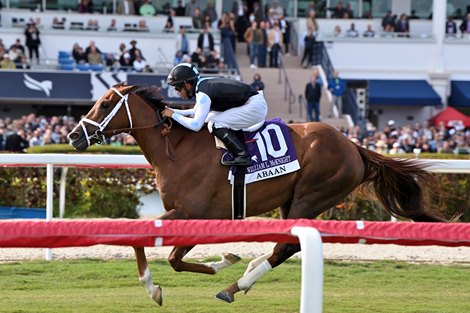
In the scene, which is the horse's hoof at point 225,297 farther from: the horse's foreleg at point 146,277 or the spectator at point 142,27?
the spectator at point 142,27

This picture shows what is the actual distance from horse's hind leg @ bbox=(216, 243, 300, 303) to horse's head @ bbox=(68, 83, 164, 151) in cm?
120

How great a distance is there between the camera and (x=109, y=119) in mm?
6742

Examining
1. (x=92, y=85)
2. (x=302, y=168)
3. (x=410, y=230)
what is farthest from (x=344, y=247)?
(x=92, y=85)

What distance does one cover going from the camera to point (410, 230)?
12.7 ft

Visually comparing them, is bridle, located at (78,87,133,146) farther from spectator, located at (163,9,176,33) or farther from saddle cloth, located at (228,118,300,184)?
spectator, located at (163,9,176,33)

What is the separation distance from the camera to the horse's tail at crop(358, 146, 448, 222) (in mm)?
7242

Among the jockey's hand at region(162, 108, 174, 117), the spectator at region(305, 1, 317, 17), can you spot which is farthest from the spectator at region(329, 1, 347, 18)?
the jockey's hand at region(162, 108, 174, 117)

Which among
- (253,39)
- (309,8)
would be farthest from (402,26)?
(253,39)

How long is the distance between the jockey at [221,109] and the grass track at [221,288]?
3.41 feet

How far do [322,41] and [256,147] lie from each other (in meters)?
18.8

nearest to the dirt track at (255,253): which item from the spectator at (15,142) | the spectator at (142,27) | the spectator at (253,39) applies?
the spectator at (15,142)

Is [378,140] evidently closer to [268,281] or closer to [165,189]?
[268,281]

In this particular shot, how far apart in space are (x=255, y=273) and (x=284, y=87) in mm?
17283

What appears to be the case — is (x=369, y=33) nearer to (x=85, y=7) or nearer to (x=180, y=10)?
(x=180, y=10)
